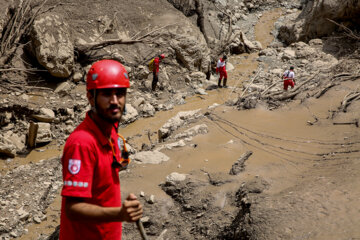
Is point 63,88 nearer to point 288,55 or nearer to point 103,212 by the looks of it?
point 103,212

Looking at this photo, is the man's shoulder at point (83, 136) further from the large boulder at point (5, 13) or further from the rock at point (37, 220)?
the large boulder at point (5, 13)

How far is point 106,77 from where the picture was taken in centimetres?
162

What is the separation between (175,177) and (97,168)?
7.31 feet

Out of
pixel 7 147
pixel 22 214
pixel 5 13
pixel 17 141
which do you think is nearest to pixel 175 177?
pixel 22 214

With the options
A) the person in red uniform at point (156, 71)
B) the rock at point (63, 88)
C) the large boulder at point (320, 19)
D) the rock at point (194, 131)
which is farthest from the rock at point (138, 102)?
the large boulder at point (320, 19)

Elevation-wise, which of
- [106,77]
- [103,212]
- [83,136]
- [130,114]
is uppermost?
[106,77]

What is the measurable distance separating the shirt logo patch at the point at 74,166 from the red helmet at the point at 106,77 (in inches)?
15.3

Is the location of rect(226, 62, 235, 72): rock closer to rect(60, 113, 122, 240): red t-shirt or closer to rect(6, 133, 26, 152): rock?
rect(6, 133, 26, 152): rock

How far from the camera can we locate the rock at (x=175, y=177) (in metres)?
3.72

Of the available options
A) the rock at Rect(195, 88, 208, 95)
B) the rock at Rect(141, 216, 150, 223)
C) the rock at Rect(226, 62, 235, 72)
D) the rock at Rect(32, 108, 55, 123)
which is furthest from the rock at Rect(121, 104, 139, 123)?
the rock at Rect(226, 62, 235, 72)

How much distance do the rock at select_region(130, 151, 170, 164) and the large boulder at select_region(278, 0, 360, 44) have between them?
981 centimetres

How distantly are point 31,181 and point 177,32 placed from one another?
6.57 metres

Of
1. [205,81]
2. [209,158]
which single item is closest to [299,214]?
[209,158]

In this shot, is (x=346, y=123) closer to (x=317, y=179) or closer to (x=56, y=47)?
(x=317, y=179)
